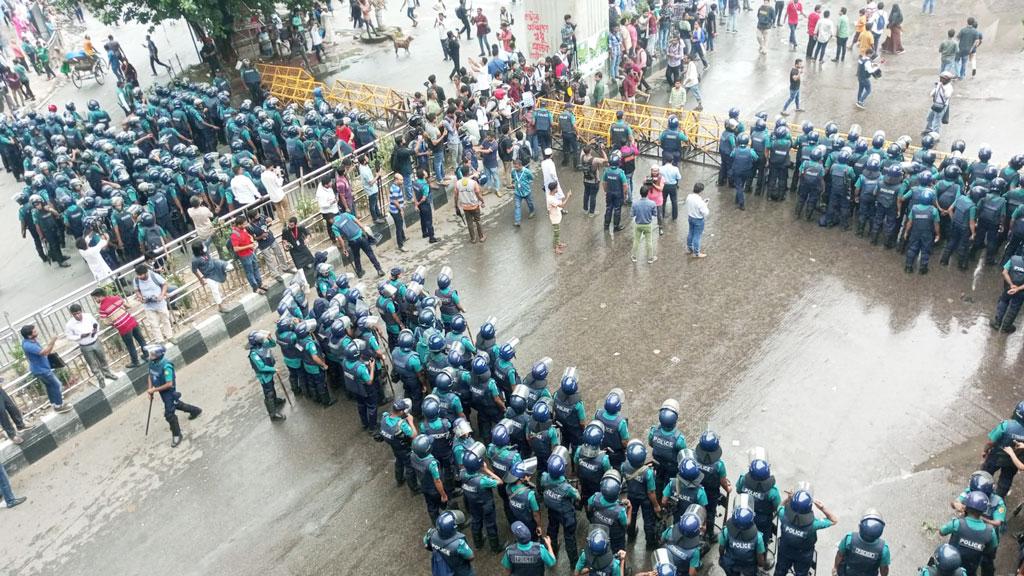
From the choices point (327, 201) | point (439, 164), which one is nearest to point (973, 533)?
point (327, 201)

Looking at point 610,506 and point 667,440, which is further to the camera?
point 667,440

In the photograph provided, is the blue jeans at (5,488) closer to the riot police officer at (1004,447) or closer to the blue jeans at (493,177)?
the blue jeans at (493,177)

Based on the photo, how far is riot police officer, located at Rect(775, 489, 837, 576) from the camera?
7.21 metres

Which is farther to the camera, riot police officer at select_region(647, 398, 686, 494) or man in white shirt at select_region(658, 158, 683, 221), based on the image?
man in white shirt at select_region(658, 158, 683, 221)

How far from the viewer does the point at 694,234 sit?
13914mm

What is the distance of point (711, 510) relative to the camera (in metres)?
8.66

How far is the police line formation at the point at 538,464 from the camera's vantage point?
7.29 m

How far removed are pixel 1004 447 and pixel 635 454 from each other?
4.11 m

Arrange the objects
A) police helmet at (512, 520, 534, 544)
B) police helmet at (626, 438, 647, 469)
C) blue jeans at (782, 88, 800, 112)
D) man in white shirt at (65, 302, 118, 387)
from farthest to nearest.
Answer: blue jeans at (782, 88, 800, 112), man in white shirt at (65, 302, 118, 387), police helmet at (626, 438, 647, 469), police helmet at (512, 520, 534, 544)

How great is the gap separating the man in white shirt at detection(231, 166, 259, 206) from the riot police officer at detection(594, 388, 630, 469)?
9.24 m

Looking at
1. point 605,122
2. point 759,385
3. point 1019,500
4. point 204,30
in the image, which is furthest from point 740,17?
point 1019,500

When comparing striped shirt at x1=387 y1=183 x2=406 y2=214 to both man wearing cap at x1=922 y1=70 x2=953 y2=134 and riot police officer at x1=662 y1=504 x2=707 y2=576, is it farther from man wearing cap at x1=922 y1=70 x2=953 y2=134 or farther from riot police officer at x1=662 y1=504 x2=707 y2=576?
man wearing cap at x1=922 y1=70 x2=953 y2=134

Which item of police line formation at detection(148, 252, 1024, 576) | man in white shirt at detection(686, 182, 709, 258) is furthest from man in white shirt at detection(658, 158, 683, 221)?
police line formation at detection(148, 252, 1024, 576)

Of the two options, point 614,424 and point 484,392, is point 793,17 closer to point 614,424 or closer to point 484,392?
point 484,392
